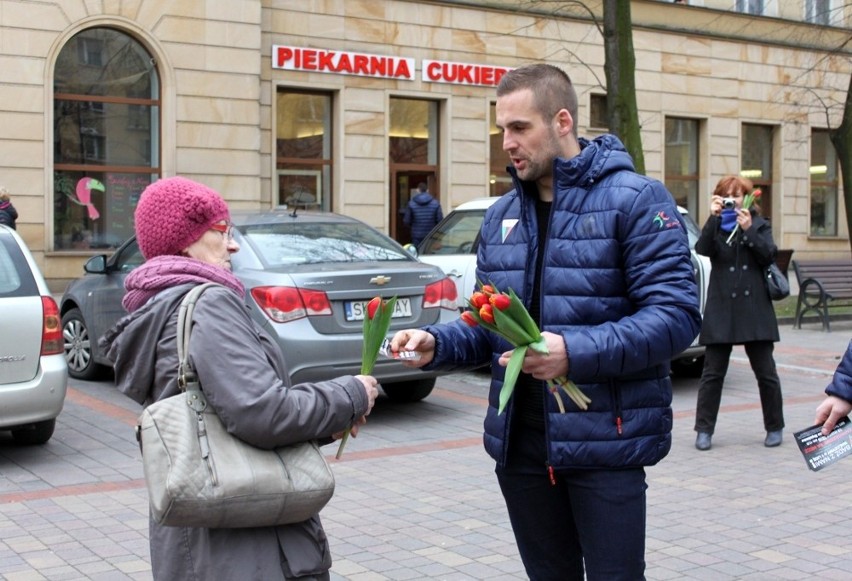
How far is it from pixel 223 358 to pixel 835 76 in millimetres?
32438

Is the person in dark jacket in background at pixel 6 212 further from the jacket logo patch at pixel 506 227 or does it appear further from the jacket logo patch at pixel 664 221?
the jacket logo patch at pixel 664 221

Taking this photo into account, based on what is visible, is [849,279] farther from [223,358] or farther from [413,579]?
[223,358]

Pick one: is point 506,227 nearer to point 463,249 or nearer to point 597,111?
point 463,249

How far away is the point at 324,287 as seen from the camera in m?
8.36

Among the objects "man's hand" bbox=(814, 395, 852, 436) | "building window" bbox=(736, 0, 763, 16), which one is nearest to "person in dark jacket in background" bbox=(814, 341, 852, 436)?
"man's hand" bbox=(814, 395, 852, 436)

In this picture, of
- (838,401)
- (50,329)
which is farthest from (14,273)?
(838,401)

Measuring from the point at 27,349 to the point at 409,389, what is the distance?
3552 mm

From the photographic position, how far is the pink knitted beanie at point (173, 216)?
2.83m

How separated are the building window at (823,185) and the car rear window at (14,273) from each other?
2747cm

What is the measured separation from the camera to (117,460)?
7.70 meters

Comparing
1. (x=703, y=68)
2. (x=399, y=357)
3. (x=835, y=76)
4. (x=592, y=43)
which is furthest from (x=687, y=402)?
(x=835, y=76)

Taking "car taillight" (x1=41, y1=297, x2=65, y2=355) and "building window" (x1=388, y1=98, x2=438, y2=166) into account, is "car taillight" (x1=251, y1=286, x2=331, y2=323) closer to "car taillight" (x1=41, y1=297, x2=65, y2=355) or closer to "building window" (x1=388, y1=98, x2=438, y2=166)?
"car taillight" (x1=41, y1=297, x2=65, y2=355)

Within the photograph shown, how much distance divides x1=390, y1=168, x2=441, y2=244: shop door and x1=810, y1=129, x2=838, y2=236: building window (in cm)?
1285

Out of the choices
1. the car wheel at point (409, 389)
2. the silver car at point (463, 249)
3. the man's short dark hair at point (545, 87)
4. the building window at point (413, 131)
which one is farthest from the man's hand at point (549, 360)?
the building window at point (413, 131)
